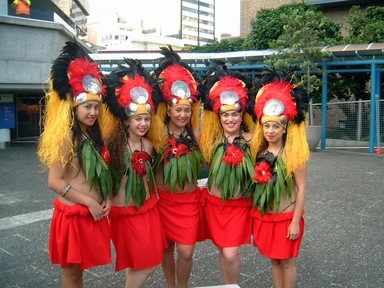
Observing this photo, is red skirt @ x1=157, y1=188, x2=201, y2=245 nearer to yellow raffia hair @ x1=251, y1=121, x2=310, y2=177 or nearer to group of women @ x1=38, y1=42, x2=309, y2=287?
group of women @ x1=38, y1=42, x2=309, y2=287

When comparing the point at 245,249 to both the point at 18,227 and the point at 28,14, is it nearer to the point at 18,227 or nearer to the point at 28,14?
the point at 18,227

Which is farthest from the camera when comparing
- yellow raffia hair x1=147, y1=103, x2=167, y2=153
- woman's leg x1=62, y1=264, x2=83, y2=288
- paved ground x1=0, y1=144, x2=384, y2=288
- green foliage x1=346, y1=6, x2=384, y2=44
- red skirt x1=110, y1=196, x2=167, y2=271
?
green foliage x1=346, y1=6, x2=384, y2=44

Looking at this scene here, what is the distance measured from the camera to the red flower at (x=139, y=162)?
10.3 ft

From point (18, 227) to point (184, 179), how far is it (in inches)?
123

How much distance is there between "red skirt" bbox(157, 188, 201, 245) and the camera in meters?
3.37

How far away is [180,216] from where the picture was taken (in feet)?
11.2

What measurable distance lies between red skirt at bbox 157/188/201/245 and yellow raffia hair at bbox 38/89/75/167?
3.13 ft

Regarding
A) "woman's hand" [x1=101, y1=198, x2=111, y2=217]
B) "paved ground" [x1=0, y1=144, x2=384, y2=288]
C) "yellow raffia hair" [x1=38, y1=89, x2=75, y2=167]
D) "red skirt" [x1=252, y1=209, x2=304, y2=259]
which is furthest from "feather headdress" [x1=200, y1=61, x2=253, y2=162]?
"paved ground" [x1=0, y1=144, x2=384, y2=288]

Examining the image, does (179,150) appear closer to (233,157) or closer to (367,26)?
(233,157)

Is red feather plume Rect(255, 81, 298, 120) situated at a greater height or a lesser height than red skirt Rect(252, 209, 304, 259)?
greater

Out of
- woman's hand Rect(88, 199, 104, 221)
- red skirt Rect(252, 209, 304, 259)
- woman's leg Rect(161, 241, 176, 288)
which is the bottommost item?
woman's leg Rect(161, 241, 176, 288)

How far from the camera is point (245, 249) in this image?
4.66 metres

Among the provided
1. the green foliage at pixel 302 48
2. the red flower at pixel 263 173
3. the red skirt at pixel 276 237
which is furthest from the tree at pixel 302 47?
the red skirt at pixel 276 237

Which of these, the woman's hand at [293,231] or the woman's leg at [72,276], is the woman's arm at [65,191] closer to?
the woman's leg at [72,276]
